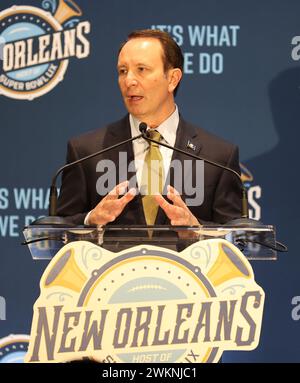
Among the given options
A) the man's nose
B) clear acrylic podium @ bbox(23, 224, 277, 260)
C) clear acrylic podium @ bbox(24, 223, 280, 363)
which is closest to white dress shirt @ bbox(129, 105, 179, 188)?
the man's nose

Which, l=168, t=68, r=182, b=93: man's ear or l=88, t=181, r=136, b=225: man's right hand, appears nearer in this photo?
l=88, t=181, r=136, b=225: man's right hand

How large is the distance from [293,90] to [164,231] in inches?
75.0

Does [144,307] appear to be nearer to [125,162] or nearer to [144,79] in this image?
[125,162]

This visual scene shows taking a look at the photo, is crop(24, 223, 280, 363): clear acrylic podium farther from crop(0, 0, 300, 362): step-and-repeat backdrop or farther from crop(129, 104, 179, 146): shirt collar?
crop(0, 0, 300, 362): step-and-repeat backdrop


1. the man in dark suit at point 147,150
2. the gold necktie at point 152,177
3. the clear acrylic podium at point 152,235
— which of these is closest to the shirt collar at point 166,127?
the man in dark suit at point 147,150

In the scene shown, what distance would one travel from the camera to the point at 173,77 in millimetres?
3080

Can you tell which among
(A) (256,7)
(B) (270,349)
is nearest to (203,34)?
(A) (256,7)

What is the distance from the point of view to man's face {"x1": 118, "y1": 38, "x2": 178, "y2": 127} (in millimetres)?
2920

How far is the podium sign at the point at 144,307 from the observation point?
2.03 m

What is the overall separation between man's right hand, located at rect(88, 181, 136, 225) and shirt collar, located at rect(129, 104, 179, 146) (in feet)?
2.05

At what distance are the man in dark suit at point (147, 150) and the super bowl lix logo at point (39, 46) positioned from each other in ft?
3.19

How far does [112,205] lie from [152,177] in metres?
0.49

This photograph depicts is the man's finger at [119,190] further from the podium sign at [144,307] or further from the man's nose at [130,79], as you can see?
the man's nose at [130,79]

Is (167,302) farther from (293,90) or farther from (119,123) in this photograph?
(293,90)
